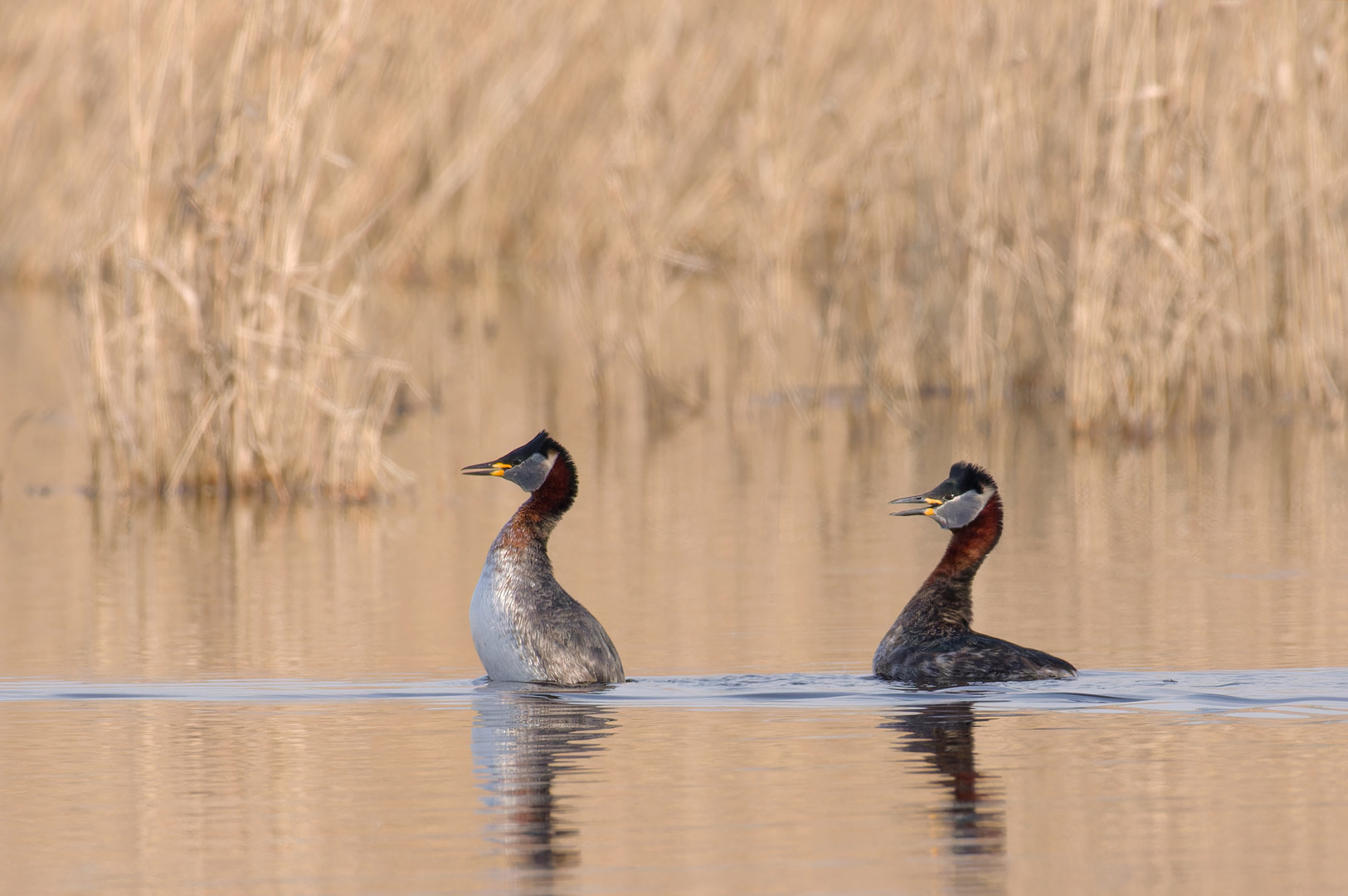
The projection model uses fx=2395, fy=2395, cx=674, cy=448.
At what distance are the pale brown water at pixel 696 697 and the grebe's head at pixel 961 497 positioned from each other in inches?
18.8

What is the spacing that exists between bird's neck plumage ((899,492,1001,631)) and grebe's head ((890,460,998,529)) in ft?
0.11

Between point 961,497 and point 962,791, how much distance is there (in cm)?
320

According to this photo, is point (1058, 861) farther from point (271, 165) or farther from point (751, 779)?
point (271, 165)

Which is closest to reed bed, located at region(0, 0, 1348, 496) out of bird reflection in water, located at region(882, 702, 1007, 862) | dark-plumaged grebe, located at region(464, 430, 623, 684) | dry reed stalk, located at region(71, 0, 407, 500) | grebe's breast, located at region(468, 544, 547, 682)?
dry reed stalk, located at region(71, 0, 407, 500)

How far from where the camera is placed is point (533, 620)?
27.0 feet

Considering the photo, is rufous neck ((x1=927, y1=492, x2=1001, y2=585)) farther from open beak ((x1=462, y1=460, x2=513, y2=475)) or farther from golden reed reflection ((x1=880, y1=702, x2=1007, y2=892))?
open beak ((x1=462, y1=460, x2=513, y2=475))

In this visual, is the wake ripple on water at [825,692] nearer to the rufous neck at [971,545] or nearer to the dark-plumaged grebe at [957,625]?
the dark-plumaged grebe at [957,625]

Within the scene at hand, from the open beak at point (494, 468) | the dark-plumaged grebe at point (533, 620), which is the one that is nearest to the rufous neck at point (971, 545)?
the dark-plumaged grebe at point (533, 620)

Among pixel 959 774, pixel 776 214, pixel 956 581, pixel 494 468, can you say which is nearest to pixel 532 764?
pixel 959 774

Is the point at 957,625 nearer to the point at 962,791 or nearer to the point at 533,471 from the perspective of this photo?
the point at 533,471

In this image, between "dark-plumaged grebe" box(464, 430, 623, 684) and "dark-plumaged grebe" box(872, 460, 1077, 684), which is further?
"dark-plumaged grebe" box(464, 430, 623, 684)

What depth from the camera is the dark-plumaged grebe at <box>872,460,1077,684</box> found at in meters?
7.95

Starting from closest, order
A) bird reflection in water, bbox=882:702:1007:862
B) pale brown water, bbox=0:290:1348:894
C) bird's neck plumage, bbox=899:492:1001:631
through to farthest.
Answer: pale brown water, bbox=0:290:1348:894, bird reflection in water, bbox=882:702:1007:862, bird's neck plumage, bbox=899:492:1001:631

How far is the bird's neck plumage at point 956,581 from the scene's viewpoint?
852cm
